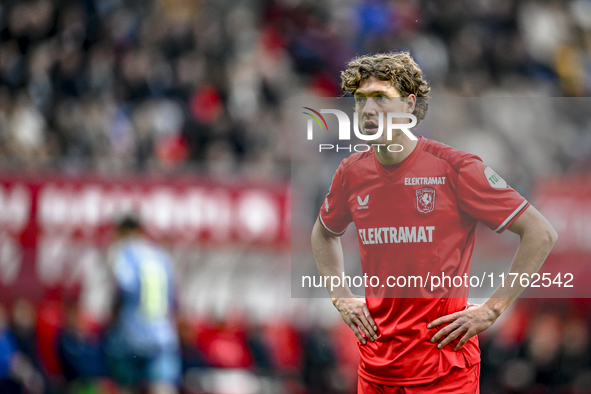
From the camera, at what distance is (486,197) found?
9.20 feet

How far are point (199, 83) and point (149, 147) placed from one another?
1486 millimetres

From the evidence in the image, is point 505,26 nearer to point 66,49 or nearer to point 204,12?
point 204,12

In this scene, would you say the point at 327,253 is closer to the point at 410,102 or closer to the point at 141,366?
the point at 410,102

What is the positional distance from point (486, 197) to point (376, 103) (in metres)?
0.58

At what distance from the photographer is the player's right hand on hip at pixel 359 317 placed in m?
3.00

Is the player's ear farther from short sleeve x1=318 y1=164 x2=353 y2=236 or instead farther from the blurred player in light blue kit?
the blurred player in light blue kit

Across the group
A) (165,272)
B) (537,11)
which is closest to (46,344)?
(165,272)

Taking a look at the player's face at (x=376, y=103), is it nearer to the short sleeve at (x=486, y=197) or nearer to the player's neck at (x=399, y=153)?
the player's neck at (x=399, y=153)


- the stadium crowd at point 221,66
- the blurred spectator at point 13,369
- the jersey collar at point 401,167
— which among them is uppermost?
the stadium crowd at point 221,66

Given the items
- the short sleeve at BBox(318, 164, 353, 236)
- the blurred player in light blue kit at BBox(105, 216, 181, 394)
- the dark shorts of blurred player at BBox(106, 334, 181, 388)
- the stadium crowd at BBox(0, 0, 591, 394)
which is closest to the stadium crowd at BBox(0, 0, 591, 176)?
the stadium crowd at BBox(0, 0, 591, 394)

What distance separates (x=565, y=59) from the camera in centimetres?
995

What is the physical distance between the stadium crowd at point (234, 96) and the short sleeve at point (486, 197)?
3856 millimetres

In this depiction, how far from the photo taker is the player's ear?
2812 mm

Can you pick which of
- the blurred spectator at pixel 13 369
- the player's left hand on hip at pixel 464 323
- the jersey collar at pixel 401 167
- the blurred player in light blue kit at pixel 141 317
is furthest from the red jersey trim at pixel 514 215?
the blurred spectator at pixel 13 369
